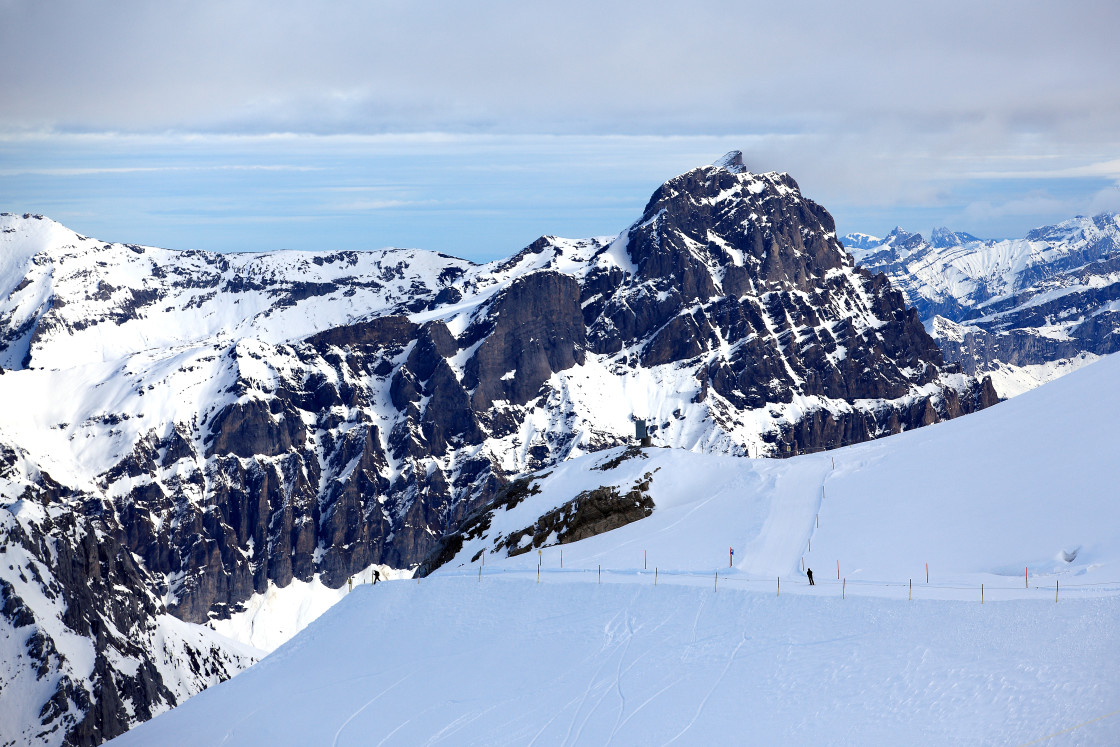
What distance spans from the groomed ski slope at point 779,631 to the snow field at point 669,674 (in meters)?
0.12

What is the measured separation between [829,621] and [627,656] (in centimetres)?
1008

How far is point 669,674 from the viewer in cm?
4688

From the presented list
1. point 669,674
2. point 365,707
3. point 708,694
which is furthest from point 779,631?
point 365,707

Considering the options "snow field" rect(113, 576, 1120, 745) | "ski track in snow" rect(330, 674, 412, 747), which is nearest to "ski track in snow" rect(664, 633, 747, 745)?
"snow field" rect(113, 576, 1120, 745)

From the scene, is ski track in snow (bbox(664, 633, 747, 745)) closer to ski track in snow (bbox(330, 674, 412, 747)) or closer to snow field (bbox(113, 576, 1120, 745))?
snow field (bbox(113, 576, 1120, 745))

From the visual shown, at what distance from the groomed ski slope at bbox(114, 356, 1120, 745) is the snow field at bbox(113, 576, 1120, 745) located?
0.41ft

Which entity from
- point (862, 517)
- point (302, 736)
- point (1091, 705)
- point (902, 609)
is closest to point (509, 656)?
point (302, 736)

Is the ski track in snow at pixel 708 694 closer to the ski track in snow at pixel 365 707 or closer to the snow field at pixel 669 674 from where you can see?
the snow field at pixel 669 674

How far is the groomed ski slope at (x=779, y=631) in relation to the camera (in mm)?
40781

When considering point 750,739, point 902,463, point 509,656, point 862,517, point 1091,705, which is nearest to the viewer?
point 1091,705

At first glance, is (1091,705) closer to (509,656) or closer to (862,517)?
(509,656)

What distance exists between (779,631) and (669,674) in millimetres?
A: 6199

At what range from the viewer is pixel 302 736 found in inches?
1939

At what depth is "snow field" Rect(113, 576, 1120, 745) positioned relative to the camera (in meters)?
39.5
